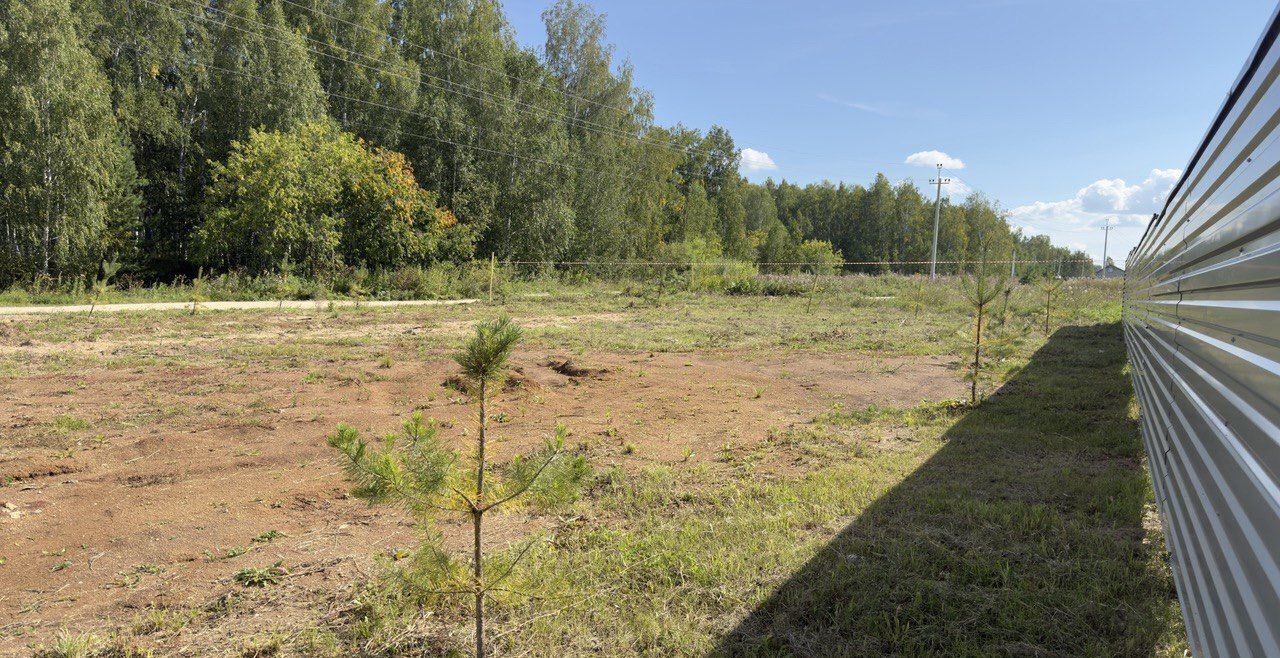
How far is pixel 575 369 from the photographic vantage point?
26.5 feet

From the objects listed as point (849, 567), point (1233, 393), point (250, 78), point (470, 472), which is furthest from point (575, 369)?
point (250, 78)

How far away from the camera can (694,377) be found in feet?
26.5

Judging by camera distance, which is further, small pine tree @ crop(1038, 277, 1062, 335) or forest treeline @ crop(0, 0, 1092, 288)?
forest treeline @ crop(0, 0, 1092, 288)

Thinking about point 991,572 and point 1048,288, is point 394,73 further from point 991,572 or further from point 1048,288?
point 991,572

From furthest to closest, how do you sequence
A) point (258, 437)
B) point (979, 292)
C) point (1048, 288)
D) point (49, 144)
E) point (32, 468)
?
1. point (49, 144)
2. point (1048, 288)
3. point (979, 292)
4. point (258, 437)
5. point (32, 468)

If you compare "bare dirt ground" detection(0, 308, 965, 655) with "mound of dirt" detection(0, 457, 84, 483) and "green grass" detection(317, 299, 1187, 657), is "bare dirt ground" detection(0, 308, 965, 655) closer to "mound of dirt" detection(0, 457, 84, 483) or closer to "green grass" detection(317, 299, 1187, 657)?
"mound of dirt" detection(0, 457, 84, 483)

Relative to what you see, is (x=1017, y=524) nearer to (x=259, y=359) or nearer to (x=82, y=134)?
(x=259, y=359)

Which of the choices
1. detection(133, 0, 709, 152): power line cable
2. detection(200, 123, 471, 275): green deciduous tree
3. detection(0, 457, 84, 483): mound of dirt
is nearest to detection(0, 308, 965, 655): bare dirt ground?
detection(0, 457, 84, 483): mound of dirt

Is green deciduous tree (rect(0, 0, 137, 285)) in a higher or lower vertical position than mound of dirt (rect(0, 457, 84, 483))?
higher

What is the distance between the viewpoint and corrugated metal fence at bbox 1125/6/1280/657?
3.88 ft

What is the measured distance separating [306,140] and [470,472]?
882 inches

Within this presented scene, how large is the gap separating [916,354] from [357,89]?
25.4 m

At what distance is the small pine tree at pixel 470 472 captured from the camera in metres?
2.03

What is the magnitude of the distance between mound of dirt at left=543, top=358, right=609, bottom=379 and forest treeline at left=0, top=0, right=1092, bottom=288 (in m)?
15.3
